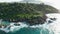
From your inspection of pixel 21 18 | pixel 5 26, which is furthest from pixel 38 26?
pixel 5 26

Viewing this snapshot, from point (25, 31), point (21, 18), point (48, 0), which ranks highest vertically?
point (48, 0)

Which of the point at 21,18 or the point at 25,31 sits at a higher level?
the point at 21,18

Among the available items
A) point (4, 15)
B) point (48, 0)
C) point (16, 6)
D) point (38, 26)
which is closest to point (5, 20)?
point (4, 15)

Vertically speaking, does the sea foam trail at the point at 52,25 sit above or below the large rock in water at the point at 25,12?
below

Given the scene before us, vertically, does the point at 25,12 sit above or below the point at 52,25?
above

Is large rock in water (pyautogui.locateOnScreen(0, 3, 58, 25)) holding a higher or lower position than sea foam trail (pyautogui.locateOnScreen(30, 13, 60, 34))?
higher

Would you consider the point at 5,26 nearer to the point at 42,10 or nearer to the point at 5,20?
the point at 5,20
